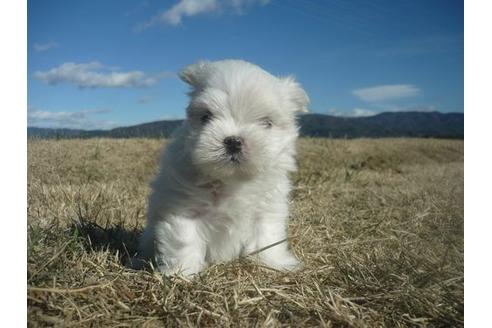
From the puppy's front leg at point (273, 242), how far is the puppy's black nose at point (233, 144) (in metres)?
0.69

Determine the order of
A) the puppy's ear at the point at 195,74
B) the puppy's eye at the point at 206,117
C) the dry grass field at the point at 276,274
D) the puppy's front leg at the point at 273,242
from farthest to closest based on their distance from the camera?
the puppy's front leg at the point at 273,242 → the puppy's ear at the point at 195,74 → the puppy's eye at the point at 206,117 → the dry grass field at the point at 276,274

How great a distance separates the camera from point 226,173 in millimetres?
2420

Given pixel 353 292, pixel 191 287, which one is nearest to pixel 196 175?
pixel 191 287

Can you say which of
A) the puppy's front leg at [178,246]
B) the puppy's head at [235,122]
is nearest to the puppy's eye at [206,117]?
the puppy's head at [235,122]

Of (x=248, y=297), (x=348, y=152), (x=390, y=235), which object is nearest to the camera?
(x=248, y=297)

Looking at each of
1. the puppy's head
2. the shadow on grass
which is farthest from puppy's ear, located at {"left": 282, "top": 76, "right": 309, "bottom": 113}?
the shadow on grass

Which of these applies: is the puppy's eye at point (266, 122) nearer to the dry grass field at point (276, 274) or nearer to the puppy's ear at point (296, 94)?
the puppy's ear at point (296, 94)

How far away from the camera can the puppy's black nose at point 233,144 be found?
2344 mm

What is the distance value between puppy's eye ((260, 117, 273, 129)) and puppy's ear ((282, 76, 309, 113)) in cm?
37

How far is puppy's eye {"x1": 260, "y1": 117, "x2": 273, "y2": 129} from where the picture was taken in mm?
2555
